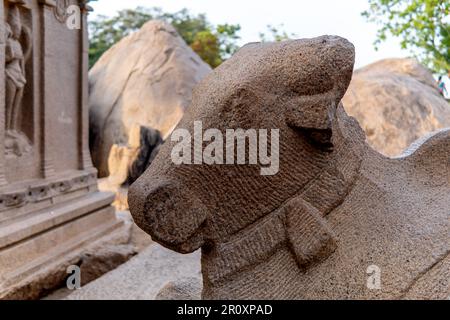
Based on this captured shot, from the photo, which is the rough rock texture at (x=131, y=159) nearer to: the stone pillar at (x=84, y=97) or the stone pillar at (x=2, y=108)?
the stone pillar at (x=84, y=97)

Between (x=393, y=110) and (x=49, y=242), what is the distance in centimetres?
424

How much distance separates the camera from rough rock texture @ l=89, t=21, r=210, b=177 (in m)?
10.8

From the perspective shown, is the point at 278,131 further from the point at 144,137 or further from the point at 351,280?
the point at 144,137

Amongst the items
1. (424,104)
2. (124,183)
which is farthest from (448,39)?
(124,183)

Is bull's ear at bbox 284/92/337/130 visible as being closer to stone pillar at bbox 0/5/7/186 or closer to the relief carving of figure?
stone pillar at bbox 0/5/7/186

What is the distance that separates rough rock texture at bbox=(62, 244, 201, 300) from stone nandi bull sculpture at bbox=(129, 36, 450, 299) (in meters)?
2.65

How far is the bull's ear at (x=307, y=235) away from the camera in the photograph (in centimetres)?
152

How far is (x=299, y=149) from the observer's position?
1566 millimetres

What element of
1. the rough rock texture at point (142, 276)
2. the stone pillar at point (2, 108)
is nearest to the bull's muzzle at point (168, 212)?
the rough rock texture at point (142, 276)

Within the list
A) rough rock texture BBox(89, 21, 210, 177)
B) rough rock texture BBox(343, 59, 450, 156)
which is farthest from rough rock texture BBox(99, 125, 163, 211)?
rough rock texture BBox(343, 59, 450, 156)

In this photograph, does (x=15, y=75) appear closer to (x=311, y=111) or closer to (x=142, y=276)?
(x=142, y=276)

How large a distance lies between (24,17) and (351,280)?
502 cm

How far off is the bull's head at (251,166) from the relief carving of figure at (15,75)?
13.2 feet

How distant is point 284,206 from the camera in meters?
1.57
